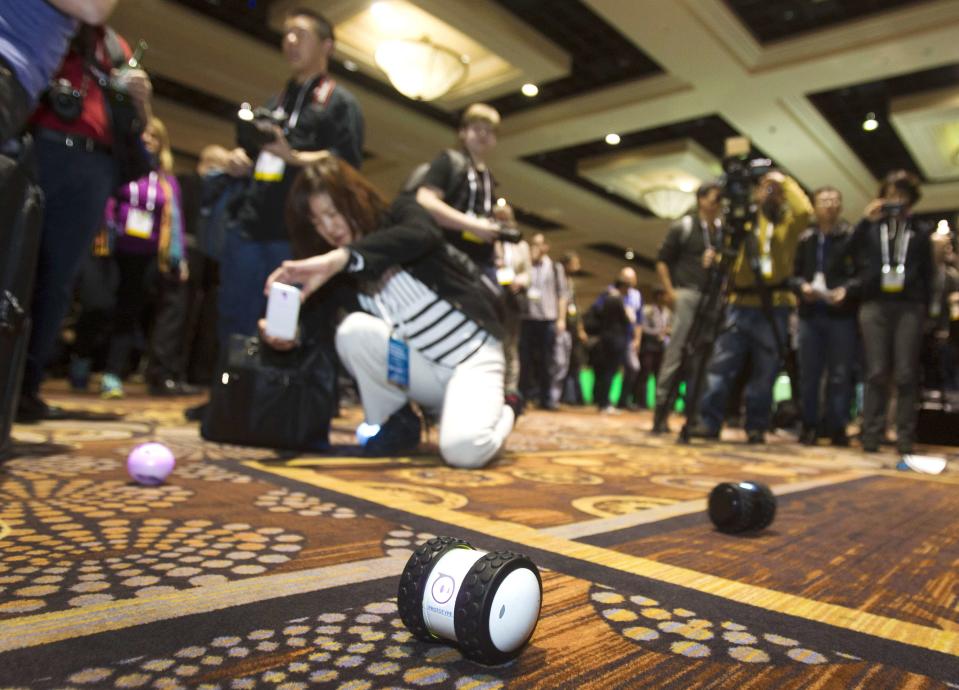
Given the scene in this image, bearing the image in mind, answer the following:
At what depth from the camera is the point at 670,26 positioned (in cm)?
548

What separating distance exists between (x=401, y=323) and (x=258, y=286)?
0.63 meters

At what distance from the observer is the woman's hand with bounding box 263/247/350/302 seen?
5.24 ft

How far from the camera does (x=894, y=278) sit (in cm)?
306

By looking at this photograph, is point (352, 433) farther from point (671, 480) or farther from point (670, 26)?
point (670, 26)

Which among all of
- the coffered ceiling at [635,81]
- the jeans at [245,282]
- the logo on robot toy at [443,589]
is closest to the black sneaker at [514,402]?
the jeans at [245,282]

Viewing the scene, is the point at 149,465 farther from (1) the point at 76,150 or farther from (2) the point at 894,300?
(2) the point at 894,300

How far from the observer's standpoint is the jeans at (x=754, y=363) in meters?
3.18

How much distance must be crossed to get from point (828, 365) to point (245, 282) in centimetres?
281

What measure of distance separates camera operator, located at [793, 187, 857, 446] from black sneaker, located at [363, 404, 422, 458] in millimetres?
2215

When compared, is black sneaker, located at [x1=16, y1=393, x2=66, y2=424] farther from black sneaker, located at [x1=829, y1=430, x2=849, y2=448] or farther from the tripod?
black sneaker, located at [x1=829, y1=430, x2=849, y2=448]

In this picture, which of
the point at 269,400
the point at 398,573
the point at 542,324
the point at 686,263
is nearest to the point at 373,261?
the point at 269,400

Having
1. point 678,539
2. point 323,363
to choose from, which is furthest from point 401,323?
point 678,539

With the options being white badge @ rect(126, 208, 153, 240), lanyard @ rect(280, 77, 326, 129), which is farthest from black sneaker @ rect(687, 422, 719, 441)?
white badge @ rect(126, 208, 153, 240)

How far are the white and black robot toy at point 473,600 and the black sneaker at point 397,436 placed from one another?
4.03 feet
